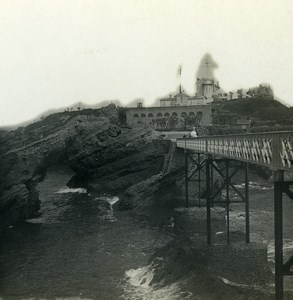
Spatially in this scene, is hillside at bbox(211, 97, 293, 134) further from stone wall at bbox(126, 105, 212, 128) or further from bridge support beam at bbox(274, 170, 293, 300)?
bridge support beam at bbox(274, 170, 293, 300)

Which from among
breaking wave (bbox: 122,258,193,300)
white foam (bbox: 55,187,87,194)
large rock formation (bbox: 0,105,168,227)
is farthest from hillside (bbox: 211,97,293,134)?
breaking wave (bbox: 122,258,193,300)

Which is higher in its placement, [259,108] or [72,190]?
[259,108]

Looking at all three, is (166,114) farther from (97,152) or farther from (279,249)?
(279,249)

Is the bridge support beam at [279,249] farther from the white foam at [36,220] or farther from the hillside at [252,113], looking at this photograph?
Result: the hillside at [252,113]

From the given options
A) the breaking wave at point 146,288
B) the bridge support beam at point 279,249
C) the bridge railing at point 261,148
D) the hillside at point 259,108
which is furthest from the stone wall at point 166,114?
the bridge support beam at point 279,249

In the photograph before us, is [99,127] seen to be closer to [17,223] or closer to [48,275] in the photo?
[17,223]

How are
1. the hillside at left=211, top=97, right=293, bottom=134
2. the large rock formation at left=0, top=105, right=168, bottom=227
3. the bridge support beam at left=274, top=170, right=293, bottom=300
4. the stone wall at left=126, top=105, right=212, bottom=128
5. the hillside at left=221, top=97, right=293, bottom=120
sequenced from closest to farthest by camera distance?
the bridge support beam at left=274, top=170, right=293, bottom=300
the large rock formation at left=0, top=105, right=168, bottom=227
the hillside at left=211, top=97, right=293, bottom=134
the stone wall at left=126, top=105, right=212, bottom=128
the hillside at left=221, top=97, right=293, bottom=120

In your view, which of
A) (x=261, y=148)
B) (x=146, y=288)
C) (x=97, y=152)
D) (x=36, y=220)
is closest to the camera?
(x=261, y=148)

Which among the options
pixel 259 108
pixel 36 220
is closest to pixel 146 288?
pixel 36 220
